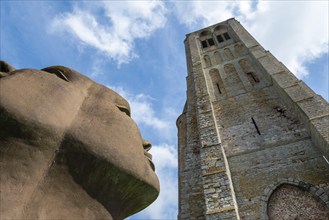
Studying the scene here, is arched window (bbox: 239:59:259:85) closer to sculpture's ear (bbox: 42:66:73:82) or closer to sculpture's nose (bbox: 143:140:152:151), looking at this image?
sculpture's nose (bbox: 143:140:152:151)

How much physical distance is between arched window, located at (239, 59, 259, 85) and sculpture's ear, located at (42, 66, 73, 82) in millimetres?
12878

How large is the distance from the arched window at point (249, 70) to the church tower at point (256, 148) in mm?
16

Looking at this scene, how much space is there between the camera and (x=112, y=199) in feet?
4.81

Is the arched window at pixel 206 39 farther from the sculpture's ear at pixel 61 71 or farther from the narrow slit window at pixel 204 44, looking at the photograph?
the sculpture's ear at pixel 61 71

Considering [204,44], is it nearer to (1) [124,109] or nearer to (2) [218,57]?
(2) [218,57]

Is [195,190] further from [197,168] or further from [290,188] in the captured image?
[290,188]

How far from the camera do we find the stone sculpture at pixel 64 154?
1.17 meters

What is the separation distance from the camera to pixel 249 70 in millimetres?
14438

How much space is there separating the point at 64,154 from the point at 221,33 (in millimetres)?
20808

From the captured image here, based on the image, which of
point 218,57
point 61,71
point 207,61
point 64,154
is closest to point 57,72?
point 61,71

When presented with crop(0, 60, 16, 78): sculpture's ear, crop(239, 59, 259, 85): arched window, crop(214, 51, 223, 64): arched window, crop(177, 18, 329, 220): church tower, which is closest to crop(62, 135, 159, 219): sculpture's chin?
crop(0, 60, 16, 78): sculpture's ear

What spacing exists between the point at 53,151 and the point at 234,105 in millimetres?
11589

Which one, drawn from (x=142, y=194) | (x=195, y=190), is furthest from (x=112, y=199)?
(x=195, y=190)

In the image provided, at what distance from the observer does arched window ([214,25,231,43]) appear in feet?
64.1
